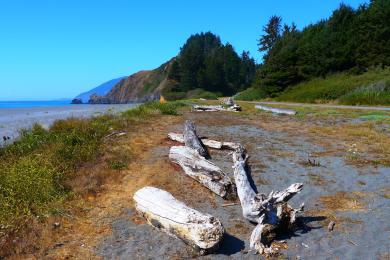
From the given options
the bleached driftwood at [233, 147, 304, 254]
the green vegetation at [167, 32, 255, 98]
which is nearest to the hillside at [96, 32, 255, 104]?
the green vegetation at [167, 32, 255, 98]

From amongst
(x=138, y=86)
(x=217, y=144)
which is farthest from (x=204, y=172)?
(x=138, y=86)

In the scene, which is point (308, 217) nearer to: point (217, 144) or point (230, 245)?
point (230, 245)

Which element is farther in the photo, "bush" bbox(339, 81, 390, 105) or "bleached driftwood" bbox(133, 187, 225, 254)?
"bush" bbox(339, 81, 390, 105)

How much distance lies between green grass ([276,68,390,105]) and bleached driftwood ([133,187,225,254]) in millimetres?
25754

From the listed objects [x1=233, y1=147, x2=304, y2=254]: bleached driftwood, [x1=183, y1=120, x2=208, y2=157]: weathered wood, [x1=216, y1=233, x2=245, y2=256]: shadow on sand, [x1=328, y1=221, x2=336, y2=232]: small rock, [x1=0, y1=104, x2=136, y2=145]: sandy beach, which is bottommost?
[x1=216, y1=233, x2=245, y2=256]: shadow on sand

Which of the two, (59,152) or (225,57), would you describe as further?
(225,57)

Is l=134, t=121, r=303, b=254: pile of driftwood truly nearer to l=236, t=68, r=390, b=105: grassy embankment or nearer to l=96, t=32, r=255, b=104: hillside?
l=236, t=68, r=390, b=105: grassy embankment

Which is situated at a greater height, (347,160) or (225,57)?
(225,57)

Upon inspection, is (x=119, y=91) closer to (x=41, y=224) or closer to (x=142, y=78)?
(x=142, y=78)

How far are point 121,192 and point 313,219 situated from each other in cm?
390

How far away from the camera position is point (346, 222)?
7086mm

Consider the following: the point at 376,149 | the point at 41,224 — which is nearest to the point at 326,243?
the point at 41,224

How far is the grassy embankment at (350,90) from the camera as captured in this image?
30.2m

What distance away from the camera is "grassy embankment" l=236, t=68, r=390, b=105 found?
3023 centimetres
